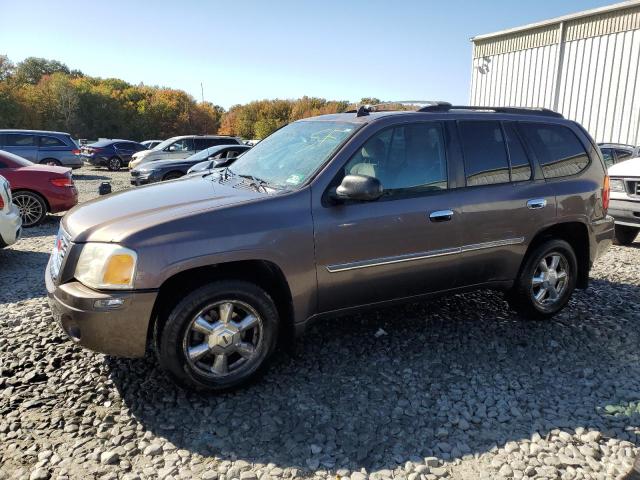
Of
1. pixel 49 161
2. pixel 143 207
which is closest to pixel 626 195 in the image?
pixel 143 207

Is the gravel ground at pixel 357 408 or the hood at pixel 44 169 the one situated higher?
the hood at pixel 44 169

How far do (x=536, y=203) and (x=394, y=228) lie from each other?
57.8 inches

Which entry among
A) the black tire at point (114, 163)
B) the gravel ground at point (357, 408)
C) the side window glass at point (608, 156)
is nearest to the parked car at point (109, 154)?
the black tire at point (114, 163)

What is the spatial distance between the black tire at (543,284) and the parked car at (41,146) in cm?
1657

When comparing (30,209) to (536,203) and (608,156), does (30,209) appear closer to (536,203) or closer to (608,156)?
(536,203)

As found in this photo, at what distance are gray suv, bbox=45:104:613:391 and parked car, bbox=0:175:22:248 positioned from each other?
3.25 metres

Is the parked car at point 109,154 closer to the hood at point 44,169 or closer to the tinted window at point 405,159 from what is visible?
the hood at point 44,169

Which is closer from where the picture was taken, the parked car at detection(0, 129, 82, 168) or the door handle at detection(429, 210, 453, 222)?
the door handle at detection(429, 210, 453, 222)

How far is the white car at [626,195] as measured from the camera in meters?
7.16

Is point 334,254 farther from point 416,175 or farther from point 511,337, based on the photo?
point 511,337

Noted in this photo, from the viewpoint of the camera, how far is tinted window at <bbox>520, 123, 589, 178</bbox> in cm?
435

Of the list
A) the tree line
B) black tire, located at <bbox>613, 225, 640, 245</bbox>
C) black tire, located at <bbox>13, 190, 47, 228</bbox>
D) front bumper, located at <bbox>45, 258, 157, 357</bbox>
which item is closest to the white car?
black tire, located at <bbox>613, 225, 640, 245</bbox>

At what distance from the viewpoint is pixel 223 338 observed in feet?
10.4

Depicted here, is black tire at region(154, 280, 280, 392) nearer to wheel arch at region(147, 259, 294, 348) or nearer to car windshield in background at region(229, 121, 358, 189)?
wheel arch at region(147, 259, 294, 348)
